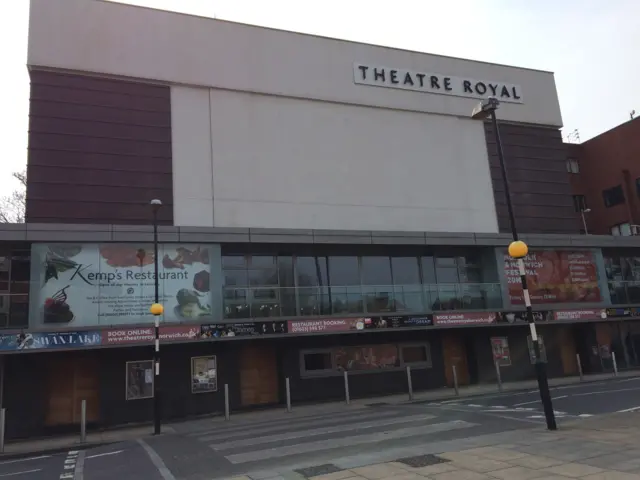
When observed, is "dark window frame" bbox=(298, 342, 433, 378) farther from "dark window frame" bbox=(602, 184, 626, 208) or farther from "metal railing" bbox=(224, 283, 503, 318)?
"dark window frame" bbox=(602, 184, 626, 208)

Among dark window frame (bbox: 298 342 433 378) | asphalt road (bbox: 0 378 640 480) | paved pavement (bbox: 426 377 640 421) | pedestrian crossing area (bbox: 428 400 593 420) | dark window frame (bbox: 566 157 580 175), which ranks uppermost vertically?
dark window frame (bbox: 566 157 580 175)

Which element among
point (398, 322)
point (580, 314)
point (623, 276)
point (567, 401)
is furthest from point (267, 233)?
point (623, 276)

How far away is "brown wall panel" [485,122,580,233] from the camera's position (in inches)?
1137

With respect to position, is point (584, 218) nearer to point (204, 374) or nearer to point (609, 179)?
point (609, 179)

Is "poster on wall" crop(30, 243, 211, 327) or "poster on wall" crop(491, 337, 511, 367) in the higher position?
"poster on wall" crop(30, 243, 211, 327)

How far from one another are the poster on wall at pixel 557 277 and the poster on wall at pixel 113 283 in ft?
48.1

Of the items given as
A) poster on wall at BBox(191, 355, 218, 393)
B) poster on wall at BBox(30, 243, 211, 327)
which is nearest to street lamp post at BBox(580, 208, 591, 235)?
poster on wall at BBox(30, 243, 211, 327)

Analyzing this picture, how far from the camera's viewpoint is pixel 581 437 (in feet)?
33.5

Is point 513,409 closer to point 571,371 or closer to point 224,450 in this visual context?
point 224,450

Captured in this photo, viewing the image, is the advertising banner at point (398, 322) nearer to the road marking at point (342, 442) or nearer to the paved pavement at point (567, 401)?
the paved pavement at point (567, 401)

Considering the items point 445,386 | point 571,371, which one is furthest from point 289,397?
point 571,371

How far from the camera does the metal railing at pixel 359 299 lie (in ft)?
68.5

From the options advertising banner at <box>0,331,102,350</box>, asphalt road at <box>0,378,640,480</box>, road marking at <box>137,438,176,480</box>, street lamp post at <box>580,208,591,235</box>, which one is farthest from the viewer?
street lamp post at <box>580,208,591,235</box>

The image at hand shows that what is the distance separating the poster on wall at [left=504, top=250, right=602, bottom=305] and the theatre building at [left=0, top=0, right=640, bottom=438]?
109 mm
